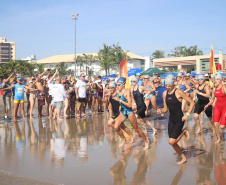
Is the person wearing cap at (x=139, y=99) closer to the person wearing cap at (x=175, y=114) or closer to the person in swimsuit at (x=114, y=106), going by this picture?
the person in swimsuit at (x=114, y=106)

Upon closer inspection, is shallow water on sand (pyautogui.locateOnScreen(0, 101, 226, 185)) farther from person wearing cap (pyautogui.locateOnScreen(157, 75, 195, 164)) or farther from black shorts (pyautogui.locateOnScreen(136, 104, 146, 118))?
black shorts (pyautogui.locateOnScreen(136, 104, 146, 118))

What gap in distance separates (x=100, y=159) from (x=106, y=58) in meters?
61.8

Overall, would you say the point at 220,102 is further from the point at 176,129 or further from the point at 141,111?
the point at 176,129

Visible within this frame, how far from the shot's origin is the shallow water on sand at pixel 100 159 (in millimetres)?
5285

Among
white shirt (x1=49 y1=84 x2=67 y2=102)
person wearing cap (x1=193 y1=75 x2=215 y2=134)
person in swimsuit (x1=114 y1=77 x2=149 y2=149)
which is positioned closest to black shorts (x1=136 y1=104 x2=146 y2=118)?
person in swimsuit (x1=114 y1=77 x2=149 y2=149)

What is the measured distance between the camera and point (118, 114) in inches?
307

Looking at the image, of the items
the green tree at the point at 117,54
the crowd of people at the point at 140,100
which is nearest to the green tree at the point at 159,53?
the green tree at the point at 117,54

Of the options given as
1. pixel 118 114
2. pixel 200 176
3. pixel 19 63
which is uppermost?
pixel 19 63

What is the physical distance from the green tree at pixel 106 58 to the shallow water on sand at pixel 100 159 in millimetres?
56840

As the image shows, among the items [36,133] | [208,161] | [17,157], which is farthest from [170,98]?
[36,133]

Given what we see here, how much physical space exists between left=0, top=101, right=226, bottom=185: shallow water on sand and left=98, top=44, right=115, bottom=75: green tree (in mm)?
56840

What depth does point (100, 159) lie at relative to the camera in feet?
21.5

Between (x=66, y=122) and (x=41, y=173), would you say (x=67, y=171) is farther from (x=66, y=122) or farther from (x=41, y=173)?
(x=66, y=122)

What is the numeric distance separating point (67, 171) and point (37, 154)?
1.65 meters
